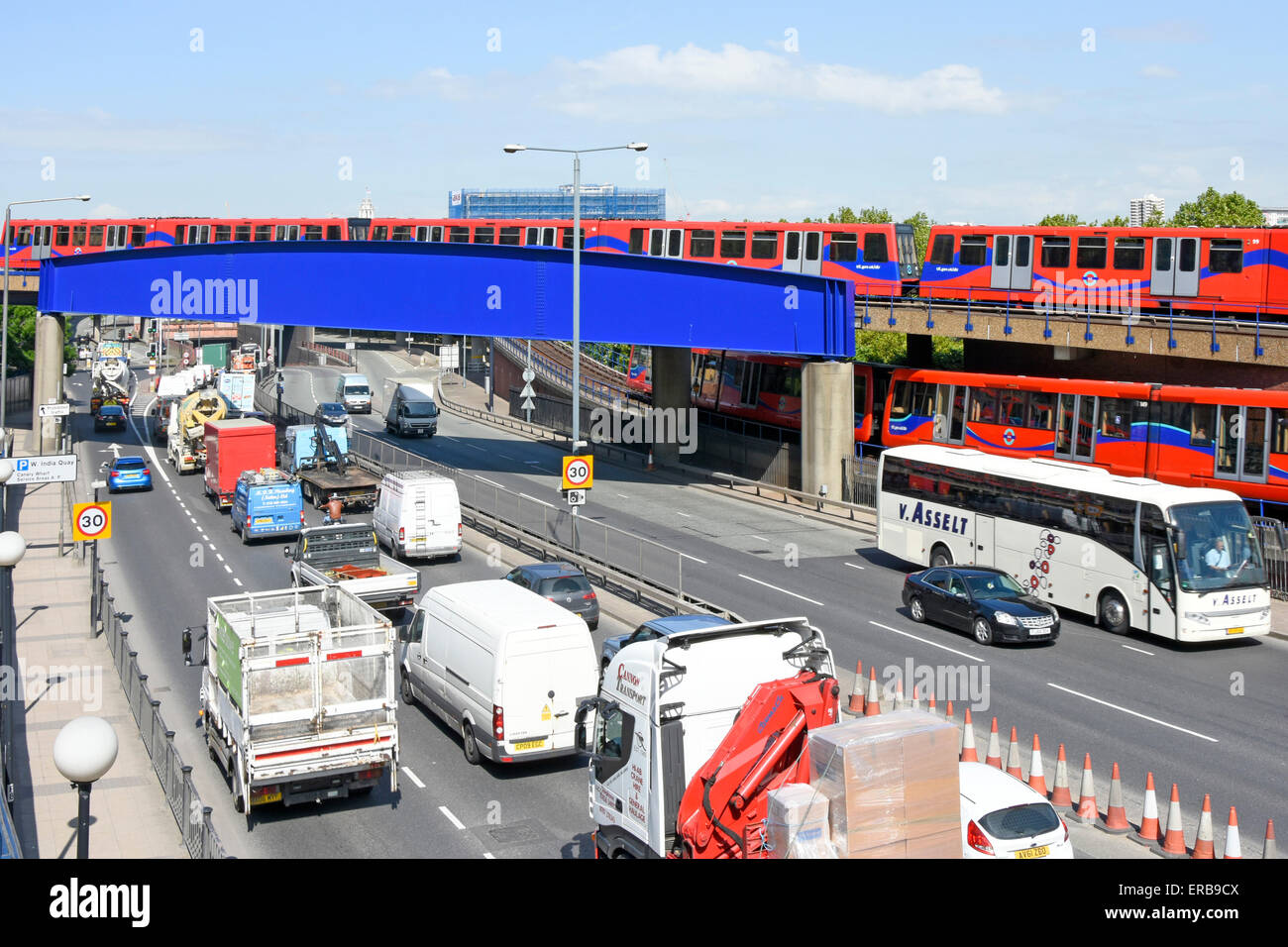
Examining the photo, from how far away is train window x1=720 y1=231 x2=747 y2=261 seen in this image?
4525 centimetres

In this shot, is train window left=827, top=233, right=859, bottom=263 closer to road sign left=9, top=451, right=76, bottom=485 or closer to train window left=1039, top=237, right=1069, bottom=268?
train window left=1039, top=237, right=1069, bottom=268

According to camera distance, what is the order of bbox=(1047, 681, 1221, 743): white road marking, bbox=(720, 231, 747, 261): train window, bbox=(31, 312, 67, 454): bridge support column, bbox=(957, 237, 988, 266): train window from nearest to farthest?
1. bbox=(1047, 681, 1221, 743): white road marking
2. bbox=(957, 237, 988, 266): train window
3. bbox=(720, 231, 747, 261): train window
4. bbox=(31, 312, 67, 454): bridge support column

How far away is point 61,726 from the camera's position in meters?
19.2

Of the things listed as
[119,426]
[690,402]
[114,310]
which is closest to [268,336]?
[119,426]

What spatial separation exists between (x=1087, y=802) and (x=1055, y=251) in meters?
27.4

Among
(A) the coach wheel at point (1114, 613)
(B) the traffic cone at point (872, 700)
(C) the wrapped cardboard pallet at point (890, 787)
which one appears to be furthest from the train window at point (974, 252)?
(C) the wrapped cardboard pallet at point (890, 787)

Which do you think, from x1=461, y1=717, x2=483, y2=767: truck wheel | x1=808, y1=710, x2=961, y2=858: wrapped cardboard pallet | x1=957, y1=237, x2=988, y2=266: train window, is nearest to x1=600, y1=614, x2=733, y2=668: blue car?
x1=461, y1=717, x2=483, y2=767: truck wheel

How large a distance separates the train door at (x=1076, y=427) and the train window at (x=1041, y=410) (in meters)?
0.21

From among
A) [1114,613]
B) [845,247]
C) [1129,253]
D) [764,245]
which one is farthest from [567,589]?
[764,245]

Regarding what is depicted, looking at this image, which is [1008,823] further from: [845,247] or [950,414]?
[845,247]

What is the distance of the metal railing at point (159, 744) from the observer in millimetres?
13258

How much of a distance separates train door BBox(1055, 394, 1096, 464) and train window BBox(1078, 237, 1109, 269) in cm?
681

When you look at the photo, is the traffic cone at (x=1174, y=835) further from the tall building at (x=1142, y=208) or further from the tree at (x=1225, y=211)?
the tall building at (x=1142, y=208)

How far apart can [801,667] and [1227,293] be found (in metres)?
28.4
